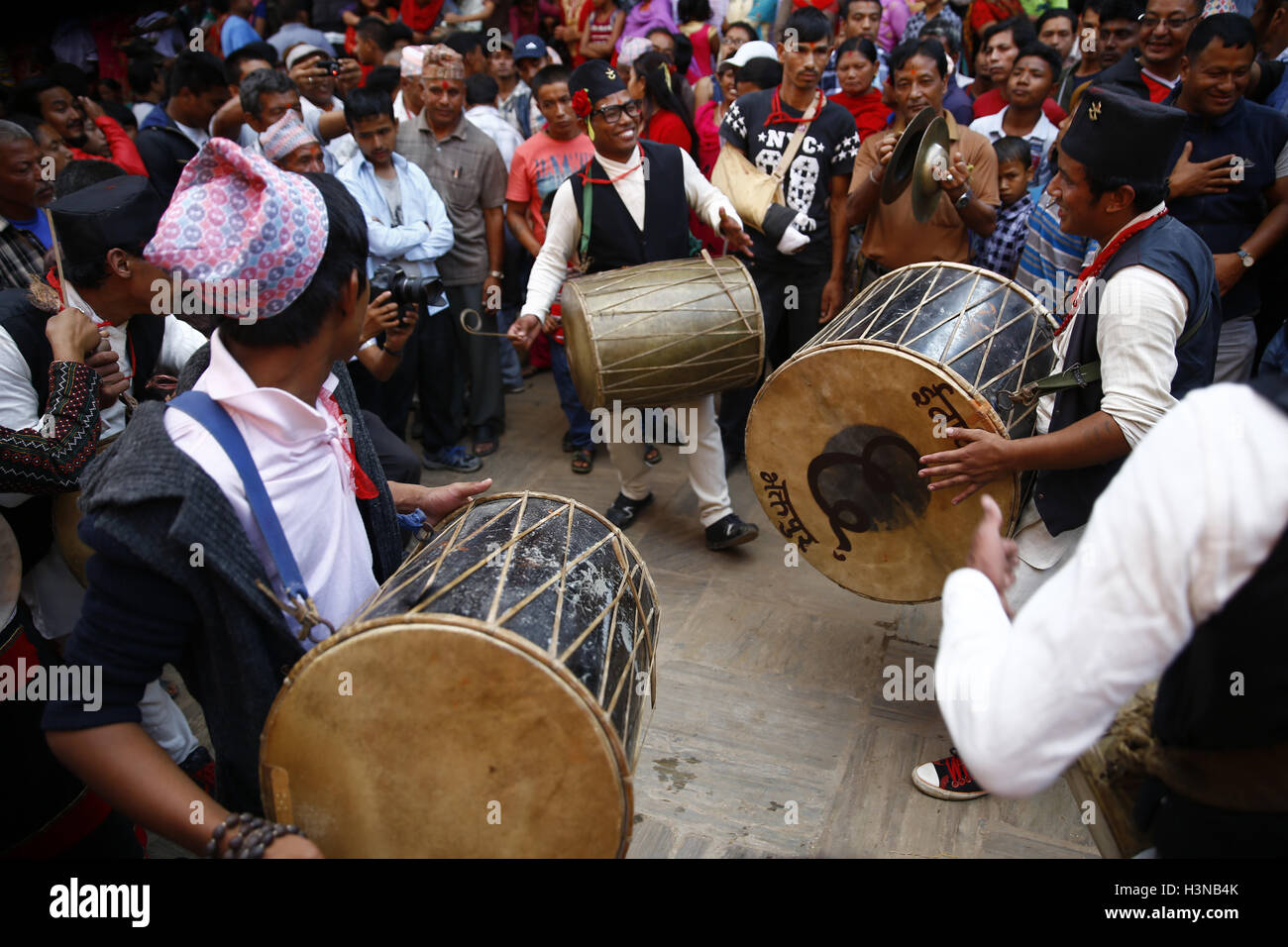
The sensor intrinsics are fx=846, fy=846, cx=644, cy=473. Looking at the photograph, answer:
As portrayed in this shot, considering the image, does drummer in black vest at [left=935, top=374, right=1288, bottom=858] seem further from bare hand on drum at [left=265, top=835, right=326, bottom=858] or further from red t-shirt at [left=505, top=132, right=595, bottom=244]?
red t-shirt at [left=505, top=132, right=595, bottom=244]

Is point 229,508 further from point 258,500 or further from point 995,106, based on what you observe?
point 995,106

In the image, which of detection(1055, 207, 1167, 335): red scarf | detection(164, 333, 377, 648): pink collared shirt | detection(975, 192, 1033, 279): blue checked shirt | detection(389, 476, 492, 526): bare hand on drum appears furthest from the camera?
detection(975, 192, 1033, 279): blue checked shirt

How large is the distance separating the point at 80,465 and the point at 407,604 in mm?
1165

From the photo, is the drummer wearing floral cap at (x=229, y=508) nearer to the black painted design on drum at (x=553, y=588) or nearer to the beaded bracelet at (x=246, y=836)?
the beaded bracelet at (x=246, y=836)

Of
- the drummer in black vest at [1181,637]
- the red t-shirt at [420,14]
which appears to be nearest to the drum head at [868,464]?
the drummer in black vest at [1181,637]

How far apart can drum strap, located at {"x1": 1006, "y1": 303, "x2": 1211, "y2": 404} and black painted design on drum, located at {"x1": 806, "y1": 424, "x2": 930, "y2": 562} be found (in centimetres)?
38

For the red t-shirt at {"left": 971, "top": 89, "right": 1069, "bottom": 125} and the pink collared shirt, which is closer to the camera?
the pink collared shirt

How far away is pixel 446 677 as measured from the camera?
58.6 inches

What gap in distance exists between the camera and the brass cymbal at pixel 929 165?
378 centimetres

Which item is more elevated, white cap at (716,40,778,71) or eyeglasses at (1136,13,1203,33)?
eyeglasses at (1136,13,1203,33)

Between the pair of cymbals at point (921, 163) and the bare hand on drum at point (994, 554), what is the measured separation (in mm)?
2810

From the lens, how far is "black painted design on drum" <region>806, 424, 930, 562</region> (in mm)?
2746

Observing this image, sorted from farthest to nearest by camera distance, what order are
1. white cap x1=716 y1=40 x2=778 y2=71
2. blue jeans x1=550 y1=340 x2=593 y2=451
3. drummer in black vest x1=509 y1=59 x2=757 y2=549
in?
white cap x1=716 y1=40 x2=778 y2=71 < blue jeans x1=550 y1=340 x2=593 y2=451 < drummer in black vest x1=509 y1=59 x2=757 y2=549

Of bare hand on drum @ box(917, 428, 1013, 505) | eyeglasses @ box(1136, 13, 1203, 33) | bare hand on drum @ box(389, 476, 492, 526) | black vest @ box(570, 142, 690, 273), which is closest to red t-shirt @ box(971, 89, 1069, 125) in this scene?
eyeglasses @ box(1136, 13, 1203, 33)
